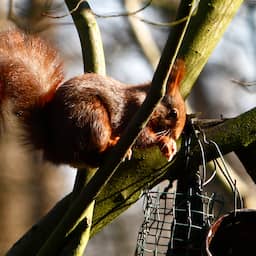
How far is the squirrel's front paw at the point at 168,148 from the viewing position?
83.8 inches

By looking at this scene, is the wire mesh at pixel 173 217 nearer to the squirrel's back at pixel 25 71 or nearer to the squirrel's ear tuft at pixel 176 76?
the squirrel's ear tuft at pixel 176 76

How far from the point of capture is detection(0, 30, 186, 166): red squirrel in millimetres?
2176

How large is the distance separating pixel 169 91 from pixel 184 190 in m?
0.30

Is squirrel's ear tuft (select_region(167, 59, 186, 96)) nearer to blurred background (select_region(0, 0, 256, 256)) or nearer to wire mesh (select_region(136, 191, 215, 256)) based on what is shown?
wire mesh (select_region(136, 191, 215, 256))

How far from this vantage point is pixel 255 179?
7.09 feet

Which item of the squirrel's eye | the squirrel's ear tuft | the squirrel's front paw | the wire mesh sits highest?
the squirrel's ear tuft

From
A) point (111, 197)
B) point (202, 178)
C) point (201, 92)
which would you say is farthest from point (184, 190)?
point (201, 92)

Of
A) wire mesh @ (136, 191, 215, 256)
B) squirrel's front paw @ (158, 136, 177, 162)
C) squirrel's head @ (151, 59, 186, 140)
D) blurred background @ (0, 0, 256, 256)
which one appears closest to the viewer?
wire mesh @ (136, 191, 215, 256)

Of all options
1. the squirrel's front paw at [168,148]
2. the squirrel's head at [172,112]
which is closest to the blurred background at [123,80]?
the squirrel's head at [172,112]

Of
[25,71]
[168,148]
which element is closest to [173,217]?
[168,148]

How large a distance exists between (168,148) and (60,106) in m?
0.30

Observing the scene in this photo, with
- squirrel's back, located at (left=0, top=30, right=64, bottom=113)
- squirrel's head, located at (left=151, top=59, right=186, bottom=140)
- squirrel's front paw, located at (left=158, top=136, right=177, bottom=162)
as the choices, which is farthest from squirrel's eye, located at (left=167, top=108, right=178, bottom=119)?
squirrel's back, located at (left=0, top=30, right=64, bottom=113)

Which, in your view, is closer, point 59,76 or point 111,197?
point 111,197

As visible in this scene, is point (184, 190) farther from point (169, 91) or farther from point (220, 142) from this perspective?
point (169, 91)
